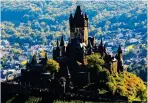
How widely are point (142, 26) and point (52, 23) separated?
128ft

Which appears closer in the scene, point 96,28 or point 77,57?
point 77,57

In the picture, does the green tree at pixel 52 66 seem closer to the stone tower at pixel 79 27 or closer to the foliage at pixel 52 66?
the foliage at pixel 52 66

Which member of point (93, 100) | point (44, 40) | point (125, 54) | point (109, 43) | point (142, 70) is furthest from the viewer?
point (44, 40)

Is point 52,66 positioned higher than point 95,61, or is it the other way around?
point 95,61

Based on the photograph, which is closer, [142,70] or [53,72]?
[53,72]

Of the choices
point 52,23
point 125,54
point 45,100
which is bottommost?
point 45,100

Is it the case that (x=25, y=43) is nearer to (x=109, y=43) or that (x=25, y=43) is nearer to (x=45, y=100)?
(x=109, y=43)

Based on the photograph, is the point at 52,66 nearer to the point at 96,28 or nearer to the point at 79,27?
the point at 79,27

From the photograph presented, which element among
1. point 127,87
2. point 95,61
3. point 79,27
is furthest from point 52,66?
point 79,27

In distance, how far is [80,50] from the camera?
49.9 meters

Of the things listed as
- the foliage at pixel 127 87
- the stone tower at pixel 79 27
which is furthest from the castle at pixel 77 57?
the foliage at pixel 127 87

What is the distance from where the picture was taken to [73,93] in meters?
43.2

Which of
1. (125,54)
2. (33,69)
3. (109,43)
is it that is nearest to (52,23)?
(109,43)

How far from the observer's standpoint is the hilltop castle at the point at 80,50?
49.6 meters
